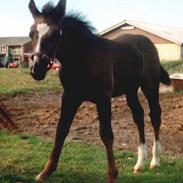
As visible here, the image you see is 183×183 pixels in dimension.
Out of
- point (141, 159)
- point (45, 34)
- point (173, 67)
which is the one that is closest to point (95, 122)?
point (141, 159)

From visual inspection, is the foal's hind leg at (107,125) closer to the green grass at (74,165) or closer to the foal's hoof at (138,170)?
the green grass at (74,165)

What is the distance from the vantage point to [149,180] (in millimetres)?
6027

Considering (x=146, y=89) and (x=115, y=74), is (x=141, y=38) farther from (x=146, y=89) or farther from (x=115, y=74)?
(x=115, y=74)

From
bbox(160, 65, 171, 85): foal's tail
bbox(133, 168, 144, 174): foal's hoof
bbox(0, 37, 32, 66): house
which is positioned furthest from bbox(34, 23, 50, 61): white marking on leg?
bbox(0, 37, 32, 66): house

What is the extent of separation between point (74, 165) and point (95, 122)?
4.35m

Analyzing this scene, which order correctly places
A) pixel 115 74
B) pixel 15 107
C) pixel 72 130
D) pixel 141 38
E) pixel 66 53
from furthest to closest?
1. pixel 15 107
2. pixel 72 130
3. pixel 141 38
4. pixel 115 74
5. pixel 66 53

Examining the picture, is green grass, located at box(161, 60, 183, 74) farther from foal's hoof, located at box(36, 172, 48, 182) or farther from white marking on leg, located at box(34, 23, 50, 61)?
white marking on leg, located at box(34, 23, 50, 61)

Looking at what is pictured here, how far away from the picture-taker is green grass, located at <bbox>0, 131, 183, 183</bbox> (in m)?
5.97

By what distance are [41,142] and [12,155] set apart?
1202 mm

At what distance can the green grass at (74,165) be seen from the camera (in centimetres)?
597

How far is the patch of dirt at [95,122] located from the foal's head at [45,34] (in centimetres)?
89

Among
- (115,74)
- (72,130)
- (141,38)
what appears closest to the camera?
(115,74)

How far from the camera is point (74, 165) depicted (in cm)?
671

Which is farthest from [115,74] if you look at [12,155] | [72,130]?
[72,130]
